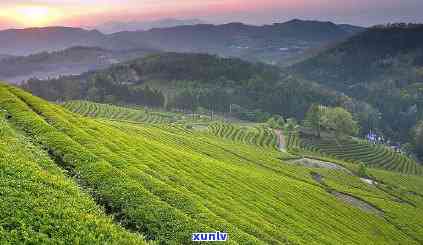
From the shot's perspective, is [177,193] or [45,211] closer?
[45,211]

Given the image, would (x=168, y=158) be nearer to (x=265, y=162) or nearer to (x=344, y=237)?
(x=344, y=237)

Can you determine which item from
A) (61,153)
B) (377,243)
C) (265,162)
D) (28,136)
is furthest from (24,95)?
(265,162)

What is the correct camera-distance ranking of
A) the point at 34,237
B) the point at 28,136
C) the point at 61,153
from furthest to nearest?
the point at 28,136 < the point at 61,153 < the point at 34,237

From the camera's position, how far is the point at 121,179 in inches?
1240

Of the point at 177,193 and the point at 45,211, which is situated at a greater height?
the point at 45,211

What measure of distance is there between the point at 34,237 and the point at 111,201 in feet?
29.3

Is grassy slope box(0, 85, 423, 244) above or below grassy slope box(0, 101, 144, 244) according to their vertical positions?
below

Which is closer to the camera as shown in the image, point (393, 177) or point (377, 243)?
point (377, 243)

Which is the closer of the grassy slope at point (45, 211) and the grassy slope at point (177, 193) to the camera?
the grassy slope at point (45, 211)

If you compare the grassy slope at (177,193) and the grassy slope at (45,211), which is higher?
the grassy slope at (45,211)

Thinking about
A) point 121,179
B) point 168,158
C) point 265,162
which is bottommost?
point 265,162

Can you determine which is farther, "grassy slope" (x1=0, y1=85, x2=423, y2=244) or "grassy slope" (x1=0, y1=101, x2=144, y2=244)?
"grassy slope" (x1=0, y1=85, x2=423, y2=244)

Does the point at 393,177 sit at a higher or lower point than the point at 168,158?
lower

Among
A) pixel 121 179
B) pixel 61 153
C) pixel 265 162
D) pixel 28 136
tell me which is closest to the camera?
pixel 121 179
